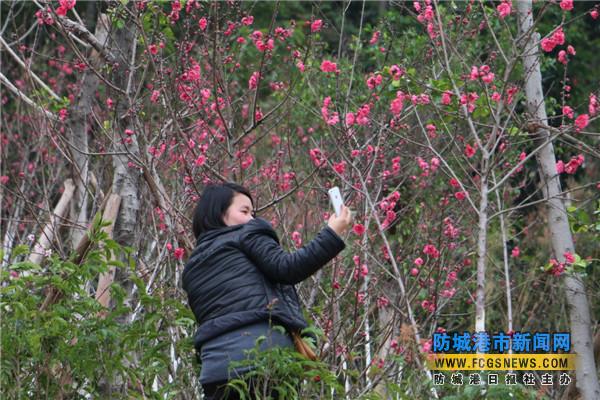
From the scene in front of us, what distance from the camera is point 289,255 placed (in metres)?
3.71

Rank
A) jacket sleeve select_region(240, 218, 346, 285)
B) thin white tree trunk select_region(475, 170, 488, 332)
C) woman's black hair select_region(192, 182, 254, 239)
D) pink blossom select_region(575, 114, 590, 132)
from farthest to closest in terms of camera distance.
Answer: pink blossom select_region(575, 114, 590, 132), thin white tree trunk select_region(475, 170, 488, 332), woman's black hair select_region(192, 182, 254, 239), jacket sleeve select_region(240, 218, 346, 285)

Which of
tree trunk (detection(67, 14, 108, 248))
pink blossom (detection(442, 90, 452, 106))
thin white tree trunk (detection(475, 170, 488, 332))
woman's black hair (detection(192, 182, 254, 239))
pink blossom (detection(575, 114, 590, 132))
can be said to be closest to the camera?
woman's black hair (detection(192, 182, 254, 239))

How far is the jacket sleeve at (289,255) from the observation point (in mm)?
3670

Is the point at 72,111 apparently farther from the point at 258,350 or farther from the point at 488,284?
the point at 258,350

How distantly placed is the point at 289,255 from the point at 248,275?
212 millimetres

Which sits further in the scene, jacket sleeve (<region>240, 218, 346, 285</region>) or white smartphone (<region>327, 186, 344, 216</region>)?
white smartphone (<region>327, 186, 344, 216</region>)

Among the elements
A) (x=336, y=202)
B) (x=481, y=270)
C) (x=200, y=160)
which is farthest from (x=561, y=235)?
(x=336, y=202)

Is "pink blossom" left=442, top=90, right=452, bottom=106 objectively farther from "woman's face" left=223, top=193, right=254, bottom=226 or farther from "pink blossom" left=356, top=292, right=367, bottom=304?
"woman's face" left=223, top=193, right=254, bottom=226

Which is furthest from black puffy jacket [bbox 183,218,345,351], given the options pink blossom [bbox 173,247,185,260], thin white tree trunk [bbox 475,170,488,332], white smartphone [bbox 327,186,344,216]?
pink blossom [bbox 173,247,185,260]

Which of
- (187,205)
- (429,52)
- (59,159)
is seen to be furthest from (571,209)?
(59,159)

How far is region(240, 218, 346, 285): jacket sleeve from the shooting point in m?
3.67

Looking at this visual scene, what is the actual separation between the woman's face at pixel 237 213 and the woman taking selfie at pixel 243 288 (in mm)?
50

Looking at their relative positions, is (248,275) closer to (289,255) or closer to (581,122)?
(289,255)

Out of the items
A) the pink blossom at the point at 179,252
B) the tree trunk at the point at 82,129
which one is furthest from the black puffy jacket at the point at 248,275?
the tree trunk at the point at 82,129
